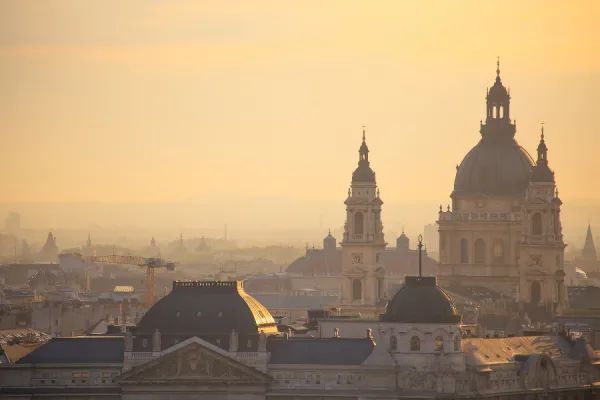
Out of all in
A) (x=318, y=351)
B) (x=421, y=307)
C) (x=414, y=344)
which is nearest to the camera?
(x=421, y=307)

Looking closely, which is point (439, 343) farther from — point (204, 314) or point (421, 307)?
point (204, 314)

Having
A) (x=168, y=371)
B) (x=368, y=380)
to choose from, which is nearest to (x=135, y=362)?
(x=168, y=371)

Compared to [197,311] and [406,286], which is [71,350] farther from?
[406,286]

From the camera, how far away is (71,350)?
186 metres

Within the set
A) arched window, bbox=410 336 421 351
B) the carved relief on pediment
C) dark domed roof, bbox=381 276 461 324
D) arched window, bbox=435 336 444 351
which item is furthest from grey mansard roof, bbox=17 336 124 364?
arched window, bbox=435 336 444 351

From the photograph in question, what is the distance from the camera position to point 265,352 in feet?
599

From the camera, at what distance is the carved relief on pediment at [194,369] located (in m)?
182

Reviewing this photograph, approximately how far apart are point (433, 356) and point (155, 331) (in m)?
16.6

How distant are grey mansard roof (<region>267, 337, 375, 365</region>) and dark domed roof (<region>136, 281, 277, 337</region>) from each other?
5.69ft

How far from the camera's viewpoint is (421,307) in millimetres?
182125

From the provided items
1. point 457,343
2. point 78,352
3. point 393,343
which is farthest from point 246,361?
point 457,343

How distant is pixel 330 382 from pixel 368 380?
2.25 m

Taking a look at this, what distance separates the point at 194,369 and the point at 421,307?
45.7ft

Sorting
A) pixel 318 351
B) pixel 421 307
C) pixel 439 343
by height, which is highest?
pixel 421 307
